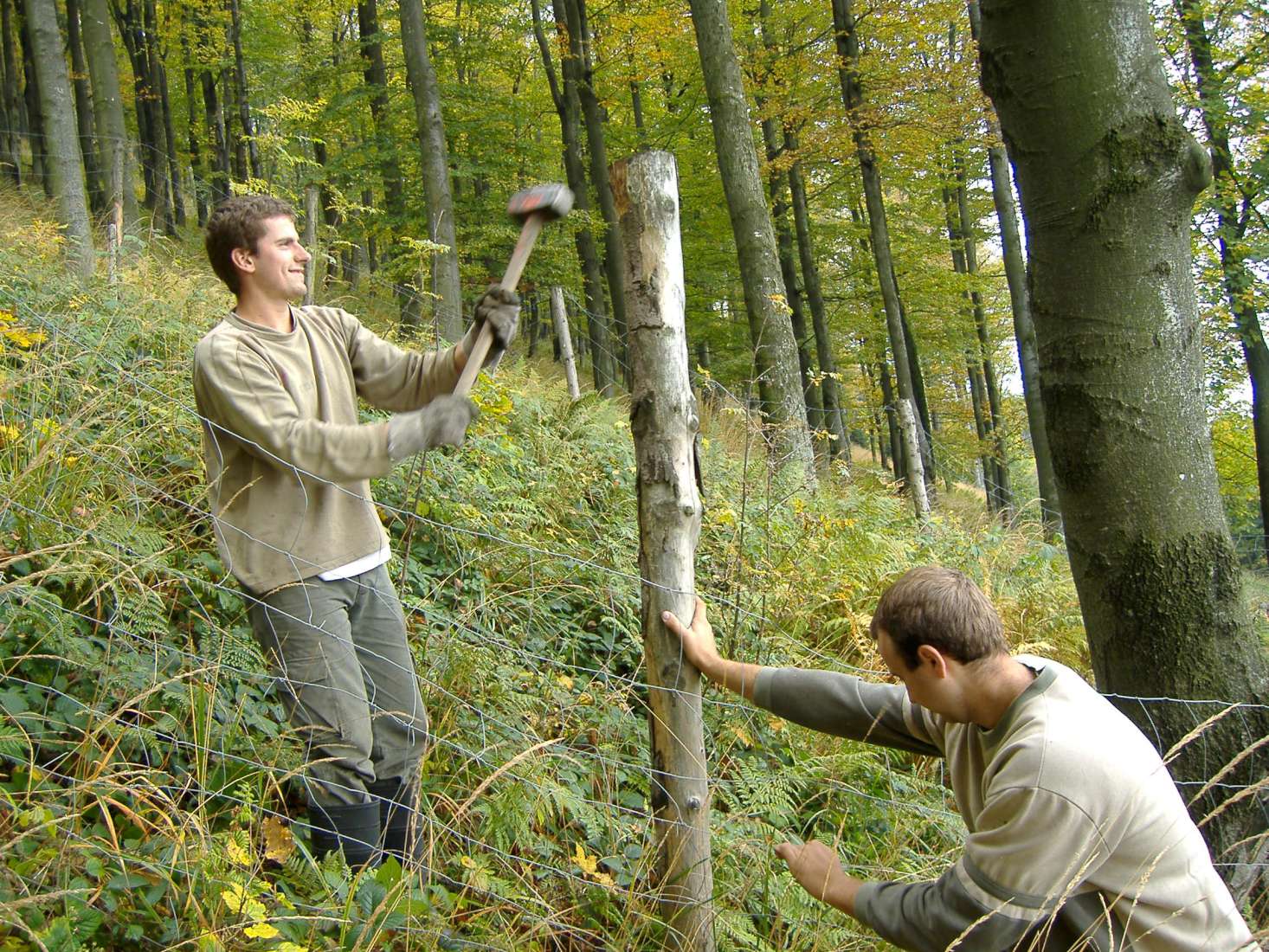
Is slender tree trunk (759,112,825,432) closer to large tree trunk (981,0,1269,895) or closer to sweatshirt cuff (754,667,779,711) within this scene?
large tree trunk (981,0,1269,895)

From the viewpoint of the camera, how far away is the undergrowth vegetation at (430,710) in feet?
8.12

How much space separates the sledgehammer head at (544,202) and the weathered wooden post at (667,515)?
0.19 m

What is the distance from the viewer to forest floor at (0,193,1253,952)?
8.13ft

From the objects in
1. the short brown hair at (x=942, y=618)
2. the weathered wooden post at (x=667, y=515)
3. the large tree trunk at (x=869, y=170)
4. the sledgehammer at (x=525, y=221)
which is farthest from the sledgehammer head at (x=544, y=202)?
the large tree trunk at (x=869, y=170)

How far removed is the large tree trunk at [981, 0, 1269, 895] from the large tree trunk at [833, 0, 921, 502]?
9011mm

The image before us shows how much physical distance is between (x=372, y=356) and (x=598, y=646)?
6.13 ft

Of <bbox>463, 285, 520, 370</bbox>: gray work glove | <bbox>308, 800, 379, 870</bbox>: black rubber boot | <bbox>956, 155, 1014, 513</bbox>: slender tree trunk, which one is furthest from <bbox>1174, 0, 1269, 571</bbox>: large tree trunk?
<bbox>308, 800, 379, 870</bbox>: black rubber boot

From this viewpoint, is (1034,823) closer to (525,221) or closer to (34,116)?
(525,221)

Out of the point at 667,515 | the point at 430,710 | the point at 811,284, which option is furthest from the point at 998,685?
the point at 811,284

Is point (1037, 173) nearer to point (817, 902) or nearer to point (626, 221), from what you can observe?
point (626, 221)

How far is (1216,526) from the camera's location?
307cm

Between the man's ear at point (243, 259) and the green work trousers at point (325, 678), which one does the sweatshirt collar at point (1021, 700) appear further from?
the man's ear at point (243, 259)

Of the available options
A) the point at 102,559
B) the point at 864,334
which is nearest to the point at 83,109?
the point at 864,334

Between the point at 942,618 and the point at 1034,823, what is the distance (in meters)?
0.48
